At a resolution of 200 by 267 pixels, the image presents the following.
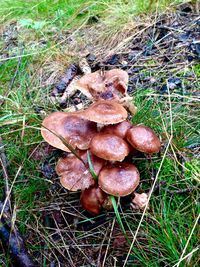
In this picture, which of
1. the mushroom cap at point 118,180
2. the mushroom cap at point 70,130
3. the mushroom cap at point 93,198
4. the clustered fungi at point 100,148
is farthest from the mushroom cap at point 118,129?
the mushroom cap at point 93,198

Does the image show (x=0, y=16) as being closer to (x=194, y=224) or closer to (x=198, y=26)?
(x=198, y=26)

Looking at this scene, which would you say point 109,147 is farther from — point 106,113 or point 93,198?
point 93,198

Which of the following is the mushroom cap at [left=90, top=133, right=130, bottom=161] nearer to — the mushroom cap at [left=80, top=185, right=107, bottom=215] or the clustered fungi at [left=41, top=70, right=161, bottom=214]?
the clustered fungi at [left=41, top=70, right=161, bottom=214]

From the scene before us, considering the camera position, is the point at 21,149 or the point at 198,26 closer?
the point at 21,149

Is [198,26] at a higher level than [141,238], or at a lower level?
higher

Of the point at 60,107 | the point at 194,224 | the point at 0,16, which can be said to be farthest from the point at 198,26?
the point at 0,16

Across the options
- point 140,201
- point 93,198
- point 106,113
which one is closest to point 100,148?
point 106,113
